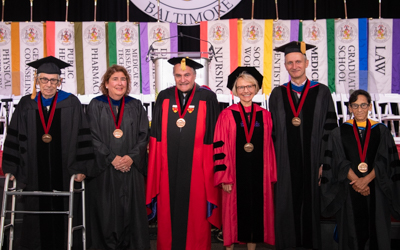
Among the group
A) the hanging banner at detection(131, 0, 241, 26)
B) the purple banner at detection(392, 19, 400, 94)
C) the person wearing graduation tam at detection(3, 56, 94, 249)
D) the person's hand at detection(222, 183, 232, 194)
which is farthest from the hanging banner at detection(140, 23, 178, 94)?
the purple banner at detection(392, 19, 400, 94)

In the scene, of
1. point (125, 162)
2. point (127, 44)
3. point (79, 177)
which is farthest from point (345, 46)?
point (79, 177)

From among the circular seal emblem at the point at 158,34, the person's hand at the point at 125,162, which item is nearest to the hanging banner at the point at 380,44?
the circular seal emblem at the point at 158,34

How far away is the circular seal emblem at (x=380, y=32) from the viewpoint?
676cm

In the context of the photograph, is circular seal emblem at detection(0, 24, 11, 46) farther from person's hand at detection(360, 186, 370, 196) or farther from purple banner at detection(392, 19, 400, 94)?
purple banner at detection(392, 19, 400, 94)

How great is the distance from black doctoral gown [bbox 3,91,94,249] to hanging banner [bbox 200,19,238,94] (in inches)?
144

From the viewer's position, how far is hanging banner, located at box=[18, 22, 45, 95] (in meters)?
6.73

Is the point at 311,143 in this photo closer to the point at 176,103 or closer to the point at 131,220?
the point at 176,103

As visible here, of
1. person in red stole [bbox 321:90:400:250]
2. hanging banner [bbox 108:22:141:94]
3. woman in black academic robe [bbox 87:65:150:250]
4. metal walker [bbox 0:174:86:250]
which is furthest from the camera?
hanging banner [bbox 108:22:141:94]

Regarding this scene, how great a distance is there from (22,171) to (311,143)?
2.69 m

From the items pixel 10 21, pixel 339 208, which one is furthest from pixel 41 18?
pixel 339 208

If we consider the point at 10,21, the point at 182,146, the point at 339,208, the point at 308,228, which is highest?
the point at 10,21

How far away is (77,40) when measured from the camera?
6.81 m

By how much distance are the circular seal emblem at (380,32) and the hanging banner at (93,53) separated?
16.2 ft

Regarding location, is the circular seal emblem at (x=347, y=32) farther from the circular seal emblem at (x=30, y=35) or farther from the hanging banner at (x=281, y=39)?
the circular seal emblem at (x=30, y=35)
